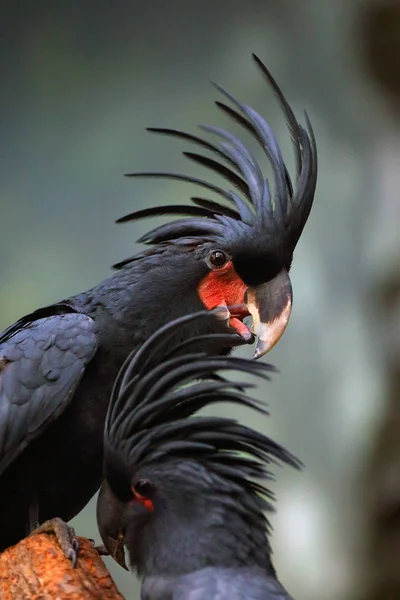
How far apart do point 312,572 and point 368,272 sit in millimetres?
1612

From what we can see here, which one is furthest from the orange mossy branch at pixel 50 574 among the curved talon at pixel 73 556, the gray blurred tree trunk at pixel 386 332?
the gray blurred tree trunk at pixel 386 332

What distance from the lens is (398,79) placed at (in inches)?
169

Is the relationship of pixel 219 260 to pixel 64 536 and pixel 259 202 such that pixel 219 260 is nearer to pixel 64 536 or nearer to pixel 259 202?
pixel 259 202

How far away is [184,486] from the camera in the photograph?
1543 mm

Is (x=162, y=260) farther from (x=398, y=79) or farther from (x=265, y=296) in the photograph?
(x=398, y=79)

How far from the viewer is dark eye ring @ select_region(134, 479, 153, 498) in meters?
1.55

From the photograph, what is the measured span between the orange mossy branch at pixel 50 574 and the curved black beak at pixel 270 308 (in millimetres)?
664

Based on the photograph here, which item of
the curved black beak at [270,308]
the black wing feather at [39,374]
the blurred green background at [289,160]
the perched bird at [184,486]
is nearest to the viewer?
the perched bird at [184,486]

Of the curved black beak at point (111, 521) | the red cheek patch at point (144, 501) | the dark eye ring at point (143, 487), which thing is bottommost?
the curved black beak at point (111, 521)

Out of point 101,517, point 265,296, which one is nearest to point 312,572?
point 265,296

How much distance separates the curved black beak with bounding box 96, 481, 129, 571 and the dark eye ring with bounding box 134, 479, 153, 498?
0.18ft

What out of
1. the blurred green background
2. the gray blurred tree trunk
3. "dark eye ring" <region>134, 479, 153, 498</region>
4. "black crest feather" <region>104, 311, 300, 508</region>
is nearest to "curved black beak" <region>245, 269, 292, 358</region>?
"black crest feather" <region>104, 311, 300, 508</region>

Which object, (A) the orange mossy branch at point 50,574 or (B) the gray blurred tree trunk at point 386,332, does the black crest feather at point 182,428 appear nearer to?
(A) the orange mossy branch at point 50,574

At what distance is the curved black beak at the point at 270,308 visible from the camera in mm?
2051
